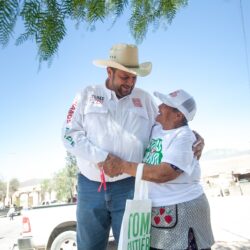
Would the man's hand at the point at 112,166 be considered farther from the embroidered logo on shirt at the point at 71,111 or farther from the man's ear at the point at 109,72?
the man's ear at the point at 109,72

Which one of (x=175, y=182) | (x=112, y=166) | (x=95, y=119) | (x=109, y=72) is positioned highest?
(x=109, y=72)

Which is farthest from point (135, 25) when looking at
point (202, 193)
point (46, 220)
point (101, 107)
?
point (46, 220)

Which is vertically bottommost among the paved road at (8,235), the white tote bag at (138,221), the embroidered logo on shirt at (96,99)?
the paved road at (8,235)

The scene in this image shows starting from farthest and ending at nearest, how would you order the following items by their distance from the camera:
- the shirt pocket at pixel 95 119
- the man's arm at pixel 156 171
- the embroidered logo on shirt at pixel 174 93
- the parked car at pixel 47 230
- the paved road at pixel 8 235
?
1. the paved road at pixel 8 235
2. the parked car at pixel 47 230
3. the shirt pocket at pixel 95 119
4. the embroidered logo on shirt at pixel 174 93
5. the man's arm at pixel 156 171

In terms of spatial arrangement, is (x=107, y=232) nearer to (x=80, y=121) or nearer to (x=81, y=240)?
(x=81, y=240)

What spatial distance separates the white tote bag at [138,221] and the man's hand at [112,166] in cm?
16

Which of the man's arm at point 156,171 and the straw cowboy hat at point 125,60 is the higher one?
the straw cowboy hat at point 125,60

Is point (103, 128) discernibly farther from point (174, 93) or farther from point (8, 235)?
point (8, 235)

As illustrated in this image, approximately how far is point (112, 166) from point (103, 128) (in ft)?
1.11

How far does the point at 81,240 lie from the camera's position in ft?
8.80

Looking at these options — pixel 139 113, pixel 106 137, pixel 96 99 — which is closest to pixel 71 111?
pixel 96 99

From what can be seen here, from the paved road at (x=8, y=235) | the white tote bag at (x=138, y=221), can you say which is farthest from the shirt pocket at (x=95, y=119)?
the paved road at (x=8, y=235)

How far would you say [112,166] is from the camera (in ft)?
7.86

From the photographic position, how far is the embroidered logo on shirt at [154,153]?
2385mm
